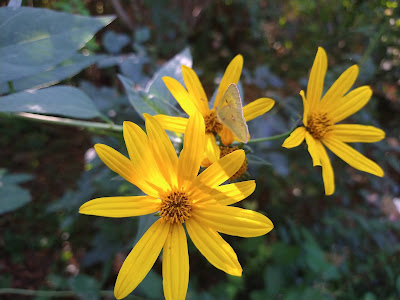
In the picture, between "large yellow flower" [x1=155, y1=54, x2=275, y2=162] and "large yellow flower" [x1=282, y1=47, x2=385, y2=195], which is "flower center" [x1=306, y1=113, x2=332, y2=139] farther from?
"large yellow flower" [x1=155, y1=54, x2=275, y2=162]

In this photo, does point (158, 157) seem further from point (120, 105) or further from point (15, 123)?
point (15, 123)

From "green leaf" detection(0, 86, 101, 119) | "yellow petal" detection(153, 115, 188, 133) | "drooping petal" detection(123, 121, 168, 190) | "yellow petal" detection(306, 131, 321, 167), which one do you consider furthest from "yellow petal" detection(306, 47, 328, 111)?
"green leaf" detection(0, 86, 101, 119)

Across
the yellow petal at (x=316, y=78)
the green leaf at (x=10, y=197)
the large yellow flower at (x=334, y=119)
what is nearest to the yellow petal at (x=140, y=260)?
the large yellow flower at (x=334, y=119)

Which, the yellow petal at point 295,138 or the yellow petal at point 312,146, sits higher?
the yellow petal at point 295,138

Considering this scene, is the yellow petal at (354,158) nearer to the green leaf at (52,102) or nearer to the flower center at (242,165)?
the flower center at (242,165)

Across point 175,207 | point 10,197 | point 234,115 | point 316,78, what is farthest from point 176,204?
point 10,197

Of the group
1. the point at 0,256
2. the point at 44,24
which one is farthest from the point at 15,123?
the point at 44,24

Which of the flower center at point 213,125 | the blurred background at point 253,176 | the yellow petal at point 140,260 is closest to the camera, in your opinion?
the yellow petal at point 140,260
